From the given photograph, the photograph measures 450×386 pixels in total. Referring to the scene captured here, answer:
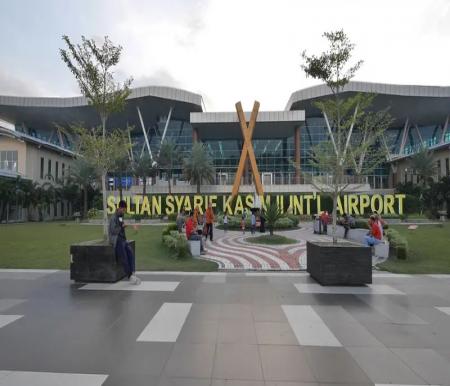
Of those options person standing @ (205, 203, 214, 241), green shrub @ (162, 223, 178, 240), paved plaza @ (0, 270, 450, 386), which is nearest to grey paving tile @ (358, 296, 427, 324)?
paved plaza @ (0, 270, 450, 386)

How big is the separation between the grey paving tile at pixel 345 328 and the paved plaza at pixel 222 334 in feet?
0.05

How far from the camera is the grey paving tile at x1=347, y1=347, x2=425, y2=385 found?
3.29 m

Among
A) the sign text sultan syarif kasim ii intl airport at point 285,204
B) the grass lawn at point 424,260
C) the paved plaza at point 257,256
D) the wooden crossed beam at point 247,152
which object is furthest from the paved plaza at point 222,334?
the wooden crossed beam at point 247,152

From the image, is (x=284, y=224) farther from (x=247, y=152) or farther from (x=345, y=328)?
(x=345, y=328)

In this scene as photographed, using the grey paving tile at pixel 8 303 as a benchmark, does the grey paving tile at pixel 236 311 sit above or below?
below

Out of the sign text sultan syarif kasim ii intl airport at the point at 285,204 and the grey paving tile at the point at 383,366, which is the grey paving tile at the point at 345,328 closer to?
the grey paving tile at the point at 383,366

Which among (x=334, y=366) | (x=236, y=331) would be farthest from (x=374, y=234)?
(x=334, y=366)

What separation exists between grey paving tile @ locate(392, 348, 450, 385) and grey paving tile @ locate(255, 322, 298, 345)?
1.28 metres

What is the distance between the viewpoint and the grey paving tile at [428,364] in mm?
3322

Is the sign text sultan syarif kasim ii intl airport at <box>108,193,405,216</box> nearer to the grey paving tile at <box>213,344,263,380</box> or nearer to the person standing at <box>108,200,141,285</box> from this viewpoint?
the person standing at <box>108,200,141,285</box>

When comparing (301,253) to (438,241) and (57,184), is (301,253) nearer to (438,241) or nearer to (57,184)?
(438,241)

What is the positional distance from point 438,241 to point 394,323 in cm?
1193

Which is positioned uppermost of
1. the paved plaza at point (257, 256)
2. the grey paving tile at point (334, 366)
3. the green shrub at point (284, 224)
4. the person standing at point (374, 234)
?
the person standing at point (374, 234)

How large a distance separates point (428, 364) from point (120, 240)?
6137 mm
